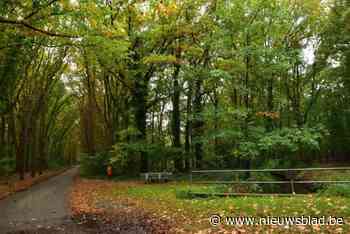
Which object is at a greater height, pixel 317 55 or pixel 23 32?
pixel 317 55

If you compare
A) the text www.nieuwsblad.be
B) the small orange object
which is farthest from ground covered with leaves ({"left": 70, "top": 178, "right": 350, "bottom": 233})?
the small orange object

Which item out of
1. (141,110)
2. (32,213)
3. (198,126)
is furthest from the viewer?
(141,110)

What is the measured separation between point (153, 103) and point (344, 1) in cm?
1365

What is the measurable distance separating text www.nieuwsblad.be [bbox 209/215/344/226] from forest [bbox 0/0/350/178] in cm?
705

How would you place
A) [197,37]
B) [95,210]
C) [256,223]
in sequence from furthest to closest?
[197,37] < [95,210] < [256,223]

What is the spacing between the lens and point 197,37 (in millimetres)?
19609

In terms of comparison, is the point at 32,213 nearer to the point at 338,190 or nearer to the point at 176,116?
the point at 338,190

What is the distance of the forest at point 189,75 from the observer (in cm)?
1234

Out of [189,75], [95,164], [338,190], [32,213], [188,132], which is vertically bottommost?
[32,213]

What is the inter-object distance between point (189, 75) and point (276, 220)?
12.9m

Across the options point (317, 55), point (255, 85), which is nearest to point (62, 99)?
point (255, 85)

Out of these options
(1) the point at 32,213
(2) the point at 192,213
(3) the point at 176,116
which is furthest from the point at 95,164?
(2) the point at 192,213

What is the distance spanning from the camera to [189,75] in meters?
18.5

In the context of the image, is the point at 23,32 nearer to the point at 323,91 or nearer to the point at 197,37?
the point at 197,37
